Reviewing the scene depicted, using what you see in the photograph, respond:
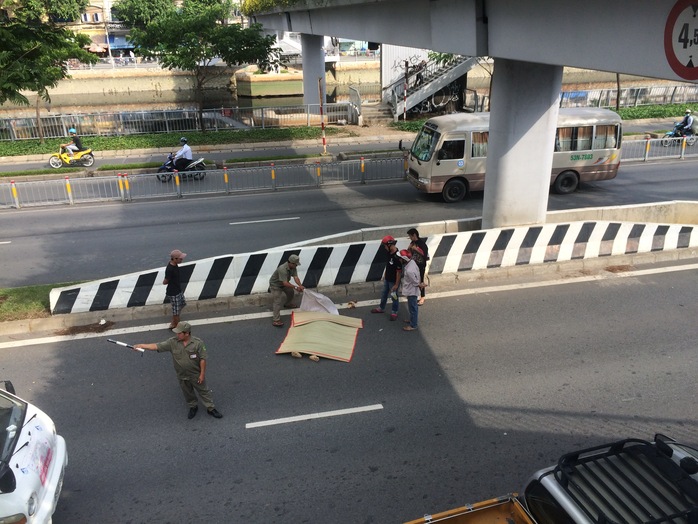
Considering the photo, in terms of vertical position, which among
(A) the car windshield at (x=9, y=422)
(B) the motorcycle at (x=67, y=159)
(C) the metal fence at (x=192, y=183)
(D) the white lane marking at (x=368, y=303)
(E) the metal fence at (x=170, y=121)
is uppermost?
(E) the metal fence at (x=170, y=121)

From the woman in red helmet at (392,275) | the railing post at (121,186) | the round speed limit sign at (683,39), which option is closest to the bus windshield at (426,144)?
the woman in red helmet at (392,275)

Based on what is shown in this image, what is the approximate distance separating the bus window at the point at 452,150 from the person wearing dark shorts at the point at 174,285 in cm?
1014

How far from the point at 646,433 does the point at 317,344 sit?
472cm

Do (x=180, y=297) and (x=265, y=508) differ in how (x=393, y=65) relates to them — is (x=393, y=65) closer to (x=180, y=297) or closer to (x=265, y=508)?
(x=180, y=297)

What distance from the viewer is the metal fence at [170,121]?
28344mm

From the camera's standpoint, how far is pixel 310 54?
3128 cm

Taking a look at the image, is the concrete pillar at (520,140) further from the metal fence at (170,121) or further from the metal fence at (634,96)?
the metal fence at (634,96)

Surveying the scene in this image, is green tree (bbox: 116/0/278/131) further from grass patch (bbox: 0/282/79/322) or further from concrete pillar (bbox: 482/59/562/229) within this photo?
concrete pillar (bbox: 482/59/562/229)

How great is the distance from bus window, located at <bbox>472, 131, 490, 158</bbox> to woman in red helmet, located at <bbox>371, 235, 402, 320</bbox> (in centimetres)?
875

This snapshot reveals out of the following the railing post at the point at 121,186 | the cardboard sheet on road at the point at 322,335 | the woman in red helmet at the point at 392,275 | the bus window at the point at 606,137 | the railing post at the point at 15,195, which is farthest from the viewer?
the railing post at the point at 121,186

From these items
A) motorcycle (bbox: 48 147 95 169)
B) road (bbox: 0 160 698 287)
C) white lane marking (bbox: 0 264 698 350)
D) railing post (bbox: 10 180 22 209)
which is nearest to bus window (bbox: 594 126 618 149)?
road (bbox: 0 160 698 287)

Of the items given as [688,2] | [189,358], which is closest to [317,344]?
[189,358]

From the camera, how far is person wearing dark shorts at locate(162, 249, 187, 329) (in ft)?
30.6

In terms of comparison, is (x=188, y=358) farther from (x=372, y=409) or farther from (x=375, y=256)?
(x=375, y=256)
